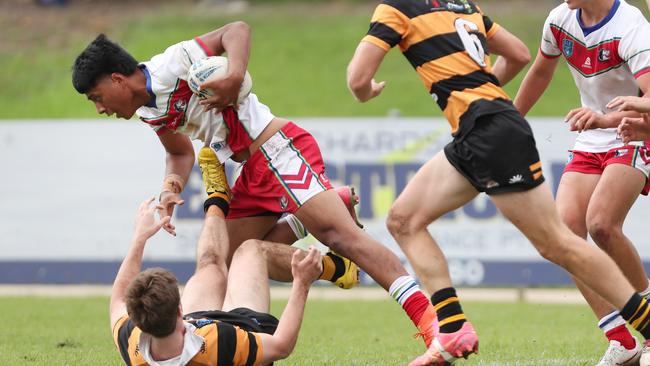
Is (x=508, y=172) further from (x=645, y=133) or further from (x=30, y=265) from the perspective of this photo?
(x=30, y=265)

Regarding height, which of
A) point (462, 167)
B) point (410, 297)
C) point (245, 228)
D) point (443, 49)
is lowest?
point (245, 228)

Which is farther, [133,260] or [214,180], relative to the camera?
[214,180]

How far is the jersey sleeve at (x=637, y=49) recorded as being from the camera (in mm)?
6074

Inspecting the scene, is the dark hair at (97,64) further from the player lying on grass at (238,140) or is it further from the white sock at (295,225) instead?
the white sock at (295,225)

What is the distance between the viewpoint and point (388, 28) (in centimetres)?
557

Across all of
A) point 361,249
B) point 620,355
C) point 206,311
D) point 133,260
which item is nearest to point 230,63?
point 361,249

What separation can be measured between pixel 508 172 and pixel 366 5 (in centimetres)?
2130

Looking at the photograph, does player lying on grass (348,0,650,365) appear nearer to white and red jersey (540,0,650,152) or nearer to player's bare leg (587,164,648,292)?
player's bare leg (587,164,648,292)

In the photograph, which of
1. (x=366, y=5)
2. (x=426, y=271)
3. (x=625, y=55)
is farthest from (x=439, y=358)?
(x=366, y=5)

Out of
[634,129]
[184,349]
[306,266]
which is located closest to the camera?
[184,349]

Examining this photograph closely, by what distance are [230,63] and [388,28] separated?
123 cm

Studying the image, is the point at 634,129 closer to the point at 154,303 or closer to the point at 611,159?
the point at 611,159

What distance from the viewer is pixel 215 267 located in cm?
638

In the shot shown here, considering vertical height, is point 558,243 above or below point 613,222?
above
